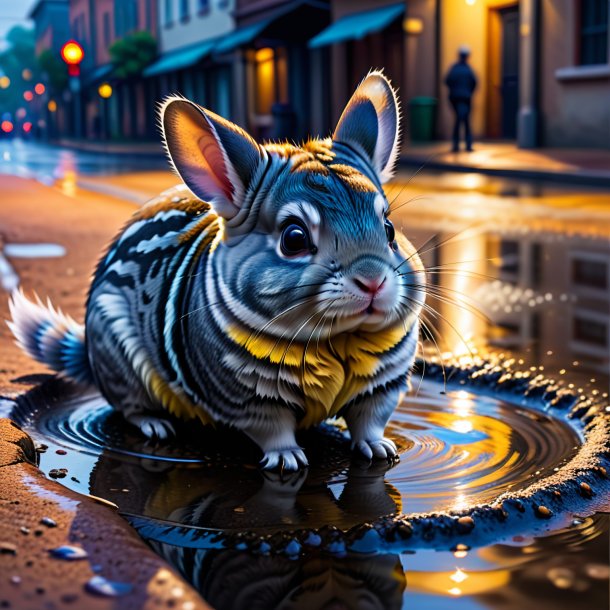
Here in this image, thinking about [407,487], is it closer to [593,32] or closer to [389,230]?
[389,230]

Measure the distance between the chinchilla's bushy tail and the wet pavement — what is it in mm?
183

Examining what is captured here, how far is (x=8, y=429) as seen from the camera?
373 cm

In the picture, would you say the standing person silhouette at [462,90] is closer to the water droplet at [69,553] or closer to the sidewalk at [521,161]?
the sidewalk at [521,161]

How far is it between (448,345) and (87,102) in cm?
5976

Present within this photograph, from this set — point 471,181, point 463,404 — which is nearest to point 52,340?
point 463,404

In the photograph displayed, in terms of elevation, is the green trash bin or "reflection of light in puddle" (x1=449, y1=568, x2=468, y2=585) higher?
the green trash bin

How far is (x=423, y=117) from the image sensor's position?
82.7ft

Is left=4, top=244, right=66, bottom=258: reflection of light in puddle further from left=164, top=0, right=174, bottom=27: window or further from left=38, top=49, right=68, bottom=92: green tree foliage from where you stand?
left=38, top=49, right=68, bottom=92: green tree foliage

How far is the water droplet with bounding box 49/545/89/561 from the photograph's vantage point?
101 inches

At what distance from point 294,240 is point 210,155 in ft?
1.31

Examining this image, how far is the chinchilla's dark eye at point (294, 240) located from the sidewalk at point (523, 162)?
470 inches

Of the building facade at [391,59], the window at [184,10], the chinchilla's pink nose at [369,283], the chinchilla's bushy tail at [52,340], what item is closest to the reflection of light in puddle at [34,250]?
the building facade at [391,59]

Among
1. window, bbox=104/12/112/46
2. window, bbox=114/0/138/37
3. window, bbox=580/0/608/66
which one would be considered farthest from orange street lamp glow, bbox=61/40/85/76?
window, bbox=104/12/112/46

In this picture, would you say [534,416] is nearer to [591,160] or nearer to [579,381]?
[579,381]
